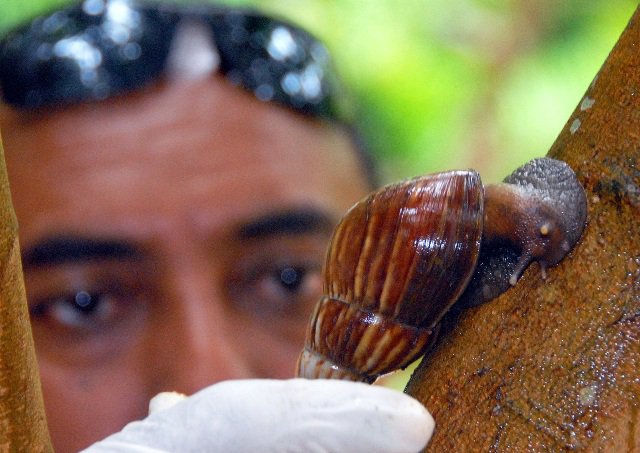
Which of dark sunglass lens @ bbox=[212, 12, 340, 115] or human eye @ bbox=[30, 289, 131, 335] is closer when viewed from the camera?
human eye @ bbox=[30, 289, 131, 335]

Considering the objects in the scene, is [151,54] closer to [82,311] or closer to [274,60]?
[274,60]

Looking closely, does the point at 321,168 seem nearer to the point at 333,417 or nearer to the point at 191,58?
the point at 191,58

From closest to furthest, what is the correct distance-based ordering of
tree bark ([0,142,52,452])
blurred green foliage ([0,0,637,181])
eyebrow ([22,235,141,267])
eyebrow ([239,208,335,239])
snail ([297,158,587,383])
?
tree bark ([0,142,52,452]), snail ([297,158,587,383]), eyebrow ([22,235,141,267]), eyebrow ([239,208,335,239]), blurred green foliage ([0,0,637,181])

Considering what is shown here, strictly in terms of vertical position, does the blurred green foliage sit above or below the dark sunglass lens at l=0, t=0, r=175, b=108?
above

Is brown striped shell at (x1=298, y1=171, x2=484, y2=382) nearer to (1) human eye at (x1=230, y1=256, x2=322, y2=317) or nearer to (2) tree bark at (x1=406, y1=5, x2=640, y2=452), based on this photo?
(2) tree bark at (x1=406, y1=5, x2=640, y2=452)

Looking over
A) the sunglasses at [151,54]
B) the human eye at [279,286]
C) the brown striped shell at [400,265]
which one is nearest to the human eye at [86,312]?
the human eye at [279,286]

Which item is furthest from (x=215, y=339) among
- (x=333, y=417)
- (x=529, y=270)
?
(x=529, y=270)

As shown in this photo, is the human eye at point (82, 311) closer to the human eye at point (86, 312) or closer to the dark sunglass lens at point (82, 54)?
the human eye at point (86, 312)

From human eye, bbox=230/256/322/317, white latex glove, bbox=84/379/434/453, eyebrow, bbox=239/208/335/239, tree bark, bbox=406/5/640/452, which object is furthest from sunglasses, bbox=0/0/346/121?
tree bark, bbox=406/5/640/452
